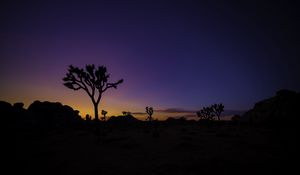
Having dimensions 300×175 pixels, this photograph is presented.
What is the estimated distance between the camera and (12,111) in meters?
39.2

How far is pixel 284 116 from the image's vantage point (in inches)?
1312

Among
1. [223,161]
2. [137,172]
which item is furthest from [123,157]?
[223,161]

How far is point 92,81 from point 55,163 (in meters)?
11.5

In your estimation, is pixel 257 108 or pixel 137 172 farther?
pixel 257 108

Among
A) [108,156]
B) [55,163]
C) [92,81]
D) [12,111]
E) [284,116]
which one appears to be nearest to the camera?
[55,163]

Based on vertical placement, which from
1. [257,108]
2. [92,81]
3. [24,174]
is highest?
[92,81]

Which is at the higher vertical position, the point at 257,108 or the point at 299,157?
the point at 257,108

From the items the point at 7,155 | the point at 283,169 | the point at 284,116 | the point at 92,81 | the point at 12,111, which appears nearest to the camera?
the point at 283,169

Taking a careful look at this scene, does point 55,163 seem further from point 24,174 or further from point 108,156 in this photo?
point 108,156

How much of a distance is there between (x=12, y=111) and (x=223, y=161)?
1872 inches

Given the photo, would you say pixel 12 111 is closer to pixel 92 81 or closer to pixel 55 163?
pixel 92 81

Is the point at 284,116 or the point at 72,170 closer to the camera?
the point at 72,170

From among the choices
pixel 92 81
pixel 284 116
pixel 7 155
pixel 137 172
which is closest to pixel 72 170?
pixel 137 172

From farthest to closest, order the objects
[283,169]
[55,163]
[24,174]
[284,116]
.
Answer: [284,116] → [55,163] → [24,174] → [283,169]
